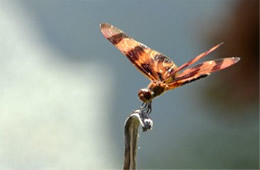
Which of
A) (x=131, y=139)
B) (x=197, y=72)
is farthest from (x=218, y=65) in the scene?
(x=131, y=139)

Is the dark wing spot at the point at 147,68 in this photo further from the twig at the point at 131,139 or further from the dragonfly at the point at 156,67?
the twig at the point at 131,139

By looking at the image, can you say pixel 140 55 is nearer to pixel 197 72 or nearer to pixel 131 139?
pixel 197 72

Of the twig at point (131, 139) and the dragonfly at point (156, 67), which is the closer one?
the twig at point (131, 139)

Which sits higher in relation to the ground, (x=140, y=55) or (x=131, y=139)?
(x=140, y=55)

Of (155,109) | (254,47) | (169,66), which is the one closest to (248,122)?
(254,47)

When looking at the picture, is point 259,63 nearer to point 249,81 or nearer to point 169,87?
point 249,81

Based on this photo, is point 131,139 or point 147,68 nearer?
point 131,139

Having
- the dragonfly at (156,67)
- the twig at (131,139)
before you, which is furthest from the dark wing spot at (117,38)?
the twig at (131,139)

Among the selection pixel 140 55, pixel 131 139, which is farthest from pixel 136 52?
pixel 131 139
